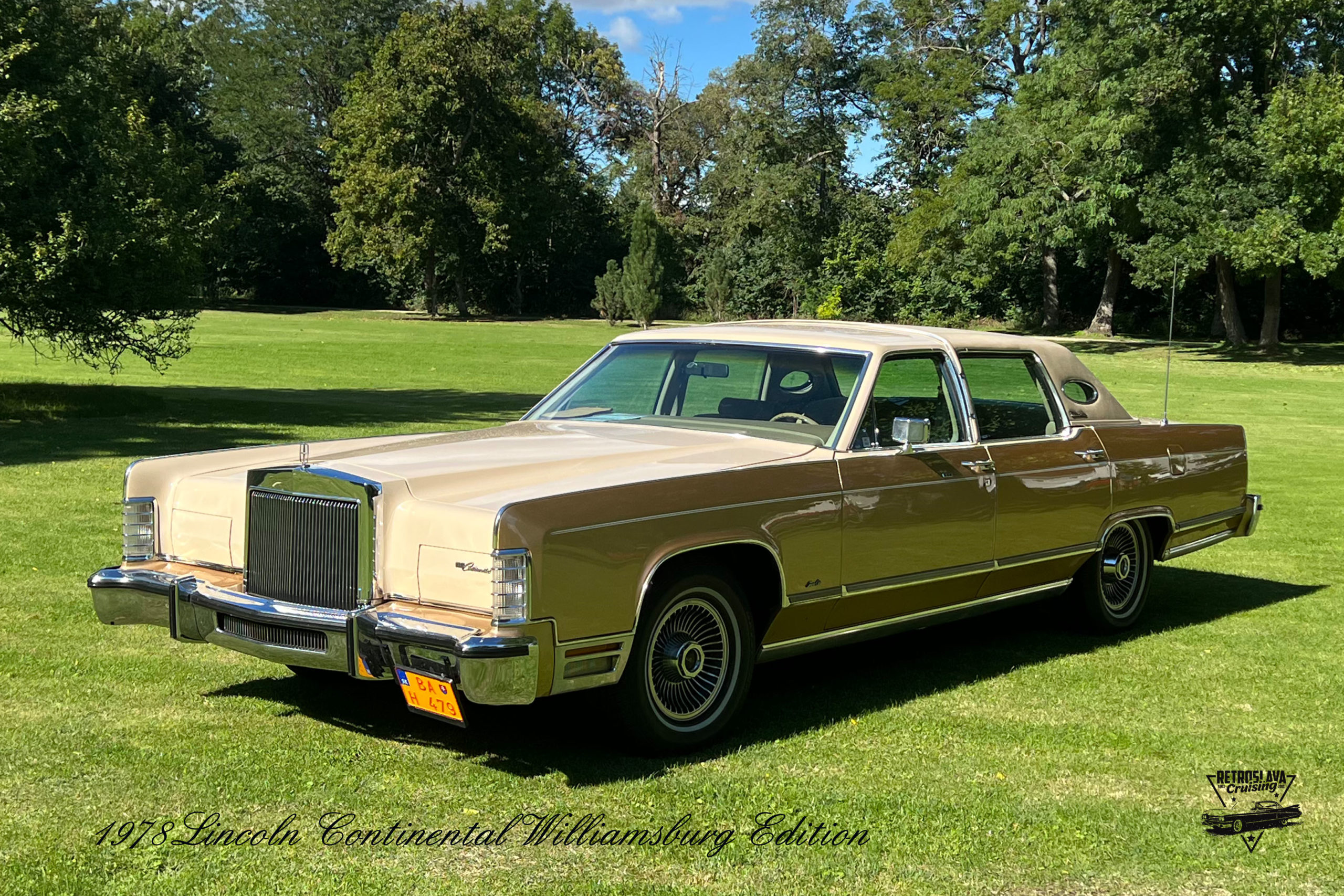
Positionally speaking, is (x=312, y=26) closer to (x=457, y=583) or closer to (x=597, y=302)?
(x=597, y=302)

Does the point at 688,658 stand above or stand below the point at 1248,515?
below

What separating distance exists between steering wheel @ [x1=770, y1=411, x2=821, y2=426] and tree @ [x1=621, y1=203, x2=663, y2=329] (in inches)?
2081

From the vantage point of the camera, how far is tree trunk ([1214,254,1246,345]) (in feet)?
152

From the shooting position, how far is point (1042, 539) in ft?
23.0

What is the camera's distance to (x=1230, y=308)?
4694 centimetres

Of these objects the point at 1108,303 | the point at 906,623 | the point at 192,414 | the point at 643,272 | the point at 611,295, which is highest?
the point at 643,272

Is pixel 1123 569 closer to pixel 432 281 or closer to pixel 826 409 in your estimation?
pixel 826 409

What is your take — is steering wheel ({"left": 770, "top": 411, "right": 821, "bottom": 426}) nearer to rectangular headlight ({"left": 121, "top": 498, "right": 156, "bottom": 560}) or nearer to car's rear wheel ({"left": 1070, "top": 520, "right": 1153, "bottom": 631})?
car's rear wheel ({"left": 1070, "top": 520, "right": 1153, "bottom": 631})

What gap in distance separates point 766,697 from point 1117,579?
261 cm

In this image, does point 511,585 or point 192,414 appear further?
point 192,414

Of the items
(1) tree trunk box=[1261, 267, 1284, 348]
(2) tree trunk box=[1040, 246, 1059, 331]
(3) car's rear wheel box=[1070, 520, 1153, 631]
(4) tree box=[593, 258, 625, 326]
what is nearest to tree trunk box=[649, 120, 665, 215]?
(4) tree box=[593, 258, 625, 326]

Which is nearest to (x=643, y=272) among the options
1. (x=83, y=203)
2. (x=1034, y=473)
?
(x=83, y=203)

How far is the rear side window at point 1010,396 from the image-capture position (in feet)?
23.2

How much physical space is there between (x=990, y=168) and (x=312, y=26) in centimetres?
4693
